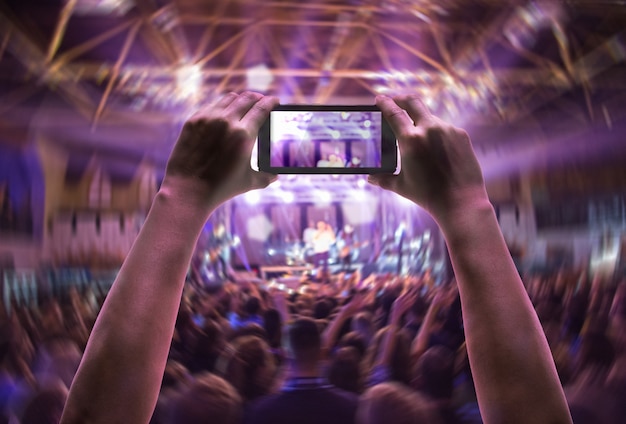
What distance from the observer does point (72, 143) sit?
86 cm

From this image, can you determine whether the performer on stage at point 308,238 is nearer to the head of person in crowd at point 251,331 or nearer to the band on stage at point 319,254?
the band on stage at point 319,254

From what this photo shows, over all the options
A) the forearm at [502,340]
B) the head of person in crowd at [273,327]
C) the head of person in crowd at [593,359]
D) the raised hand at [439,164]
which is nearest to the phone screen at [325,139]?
the raised hand at [439,164]

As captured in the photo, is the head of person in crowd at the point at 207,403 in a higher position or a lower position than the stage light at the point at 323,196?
lower

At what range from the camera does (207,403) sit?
2.73 ft

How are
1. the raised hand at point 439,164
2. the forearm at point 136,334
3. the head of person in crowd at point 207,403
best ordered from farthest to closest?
1. the head of person in crowd at point 207,403
2. the raised hand at point 439,164
3. the forearm at point 136,334

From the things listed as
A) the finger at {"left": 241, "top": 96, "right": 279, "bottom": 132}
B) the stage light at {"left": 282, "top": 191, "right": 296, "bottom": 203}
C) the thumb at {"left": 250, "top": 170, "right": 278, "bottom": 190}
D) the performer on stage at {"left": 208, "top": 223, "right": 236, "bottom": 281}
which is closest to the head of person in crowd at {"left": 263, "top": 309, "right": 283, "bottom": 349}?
the performer on stage at {"left": 208, "top": 223, "right": 236, "bottom": 281}

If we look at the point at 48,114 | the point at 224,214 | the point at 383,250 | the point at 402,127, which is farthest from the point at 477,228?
the point at 48,114

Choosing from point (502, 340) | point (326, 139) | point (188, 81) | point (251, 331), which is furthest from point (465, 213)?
point (188, 81)

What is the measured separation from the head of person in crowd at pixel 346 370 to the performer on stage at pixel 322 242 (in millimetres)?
173

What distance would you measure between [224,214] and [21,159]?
42 centimetres

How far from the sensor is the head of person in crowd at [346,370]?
83cm

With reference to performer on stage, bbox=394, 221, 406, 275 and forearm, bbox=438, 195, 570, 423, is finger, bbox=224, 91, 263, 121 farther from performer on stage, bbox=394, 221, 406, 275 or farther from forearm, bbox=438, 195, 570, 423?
performer on stage, bbox=394, 221, 406, 275

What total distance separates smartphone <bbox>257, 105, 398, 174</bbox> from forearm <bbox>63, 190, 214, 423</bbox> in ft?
0.76

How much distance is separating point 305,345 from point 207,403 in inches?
8.9
